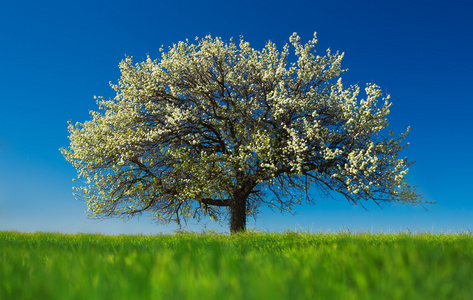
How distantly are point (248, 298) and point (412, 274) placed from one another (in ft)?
4.59

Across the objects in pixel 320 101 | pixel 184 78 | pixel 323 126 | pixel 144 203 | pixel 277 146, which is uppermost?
pixel 184 78

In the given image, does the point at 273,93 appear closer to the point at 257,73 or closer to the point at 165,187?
the point at 257,73

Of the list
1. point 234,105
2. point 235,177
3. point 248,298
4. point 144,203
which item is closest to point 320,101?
point 234,105

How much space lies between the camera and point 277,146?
17.7m

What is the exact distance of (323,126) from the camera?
18234 mm

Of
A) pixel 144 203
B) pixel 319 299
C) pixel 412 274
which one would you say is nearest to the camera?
pixel 319 299

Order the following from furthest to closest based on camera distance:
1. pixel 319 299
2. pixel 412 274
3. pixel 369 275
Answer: pixel 369 275
pixel 412 274
pixel 319 299

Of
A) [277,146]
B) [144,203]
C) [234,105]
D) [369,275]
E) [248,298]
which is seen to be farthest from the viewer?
[144,203]

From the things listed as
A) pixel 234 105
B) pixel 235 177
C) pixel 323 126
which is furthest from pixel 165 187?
pixel 323 126

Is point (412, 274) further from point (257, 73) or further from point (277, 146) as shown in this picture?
point (257, 73)

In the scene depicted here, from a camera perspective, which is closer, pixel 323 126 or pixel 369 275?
pixel 369 275

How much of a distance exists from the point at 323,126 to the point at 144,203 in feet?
36.5

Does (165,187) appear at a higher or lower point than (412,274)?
higher

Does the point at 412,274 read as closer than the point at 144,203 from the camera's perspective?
Yes
